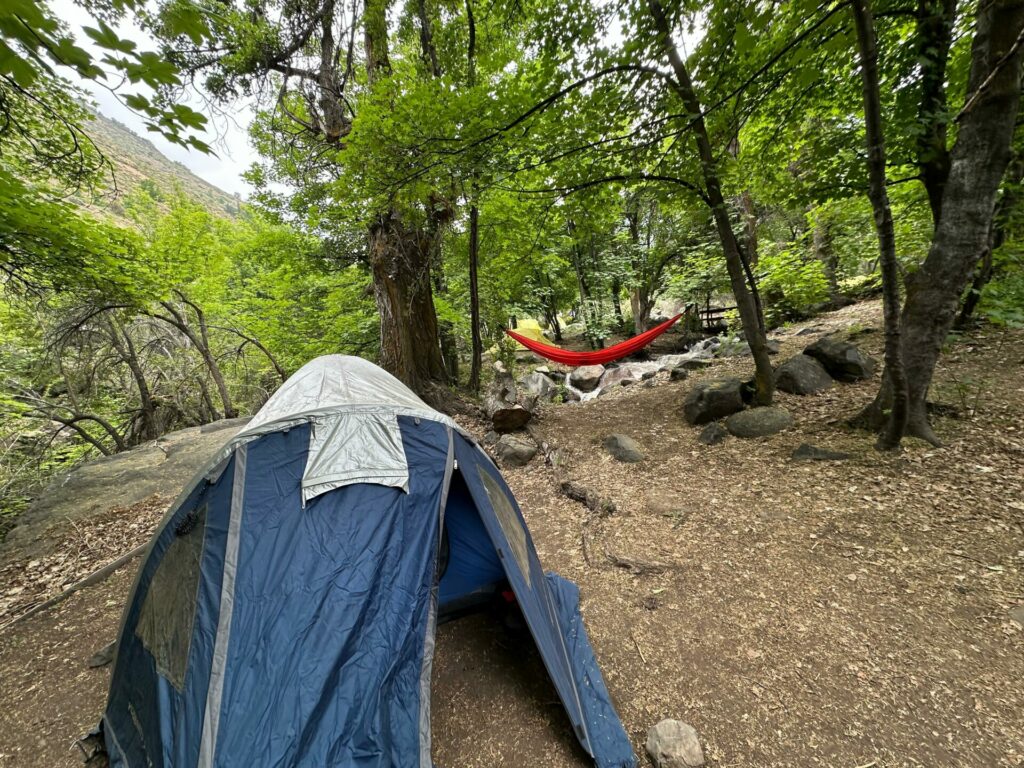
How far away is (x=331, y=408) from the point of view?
1753 millimetres

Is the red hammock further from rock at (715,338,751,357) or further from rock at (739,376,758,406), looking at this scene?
rock at (739,376,758,406)

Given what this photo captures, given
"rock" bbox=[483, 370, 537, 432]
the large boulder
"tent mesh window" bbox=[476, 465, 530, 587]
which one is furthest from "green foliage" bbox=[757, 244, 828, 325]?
"tent mesh window" bbox=[476, 465, 530, 587]

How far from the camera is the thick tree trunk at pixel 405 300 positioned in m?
4.85

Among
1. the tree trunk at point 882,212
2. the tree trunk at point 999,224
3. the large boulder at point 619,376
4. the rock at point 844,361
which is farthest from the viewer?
the large boulder at point 619,376

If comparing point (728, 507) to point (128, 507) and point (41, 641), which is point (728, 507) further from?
point (128, 507)

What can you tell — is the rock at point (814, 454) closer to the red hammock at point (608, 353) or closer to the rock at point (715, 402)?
the rock at point (715, 402)

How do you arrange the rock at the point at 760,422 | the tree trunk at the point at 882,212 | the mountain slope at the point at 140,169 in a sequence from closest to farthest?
the tree trunk at the point at 882,212 → the rock at the point at 760,422 → the mountain slope at the point at 140,169

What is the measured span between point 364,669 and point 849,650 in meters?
2.00

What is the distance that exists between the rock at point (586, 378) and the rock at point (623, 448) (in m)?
3.66

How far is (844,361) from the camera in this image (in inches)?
156

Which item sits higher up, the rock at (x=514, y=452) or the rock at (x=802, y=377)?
the rock at (x=802, y=377)

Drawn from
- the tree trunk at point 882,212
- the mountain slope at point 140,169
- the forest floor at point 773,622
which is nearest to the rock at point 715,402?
the forest floor at point 773,622

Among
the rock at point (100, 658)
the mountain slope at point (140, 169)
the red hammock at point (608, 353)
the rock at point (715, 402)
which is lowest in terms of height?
the rock at point (100, 658)

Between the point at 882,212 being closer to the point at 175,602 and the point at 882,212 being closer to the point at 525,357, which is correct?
the point at 175,602
